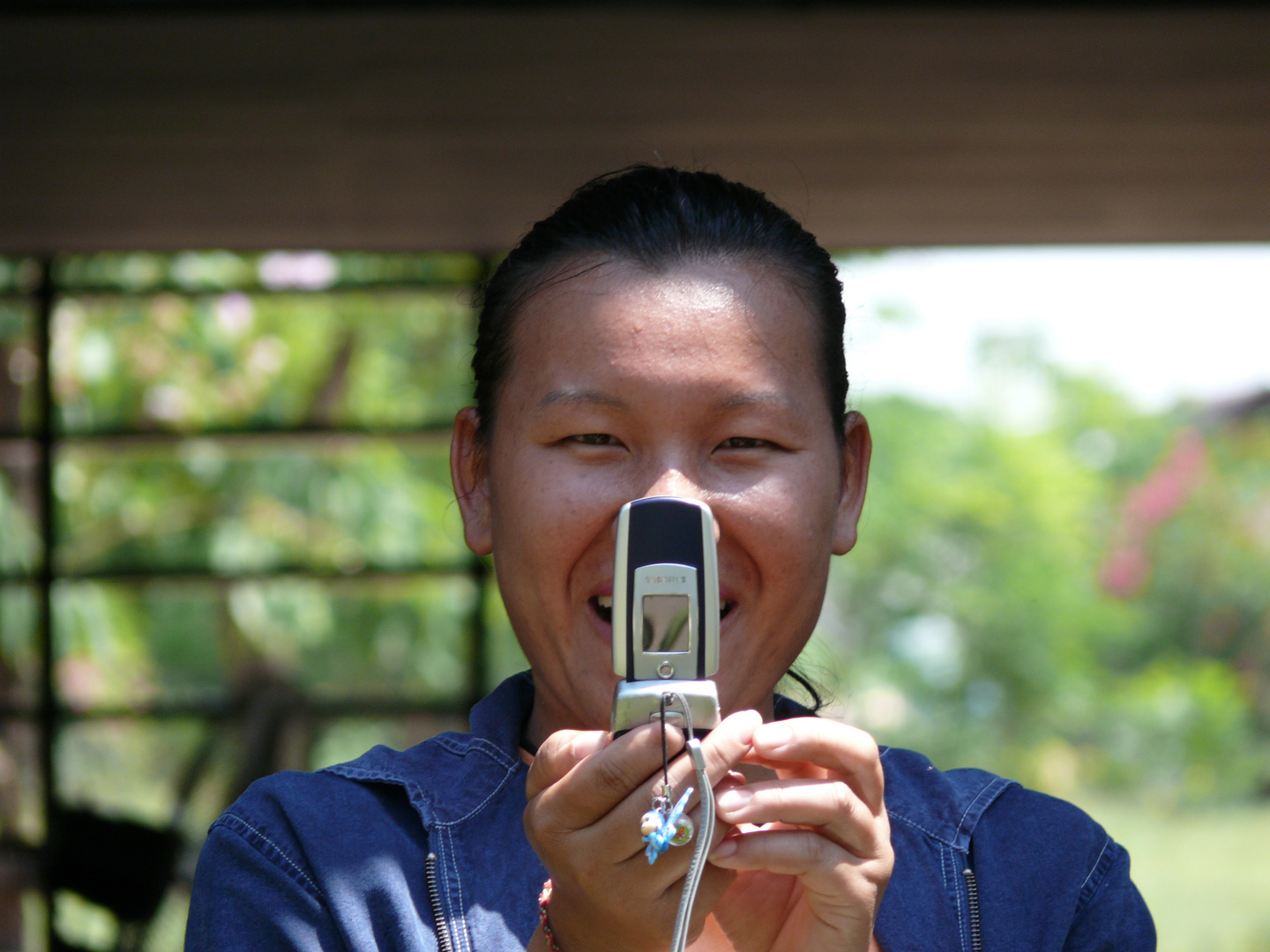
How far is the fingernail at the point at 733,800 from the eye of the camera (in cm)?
92

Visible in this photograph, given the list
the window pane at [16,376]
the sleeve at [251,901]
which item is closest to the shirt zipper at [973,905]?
the sleeve at [251,901]

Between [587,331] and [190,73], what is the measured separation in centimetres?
193

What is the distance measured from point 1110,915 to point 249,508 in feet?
13.2

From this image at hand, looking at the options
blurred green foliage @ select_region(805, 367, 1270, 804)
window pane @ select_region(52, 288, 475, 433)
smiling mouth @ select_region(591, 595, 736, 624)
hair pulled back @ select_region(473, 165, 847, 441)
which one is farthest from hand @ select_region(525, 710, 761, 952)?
blurred green foliage @ select_region(805, 367, 1270, 804)

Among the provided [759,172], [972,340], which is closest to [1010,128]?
[759,172]

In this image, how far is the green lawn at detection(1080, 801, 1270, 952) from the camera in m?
6.77

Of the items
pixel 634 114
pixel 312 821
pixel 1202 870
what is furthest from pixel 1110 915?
pixel 1202 870

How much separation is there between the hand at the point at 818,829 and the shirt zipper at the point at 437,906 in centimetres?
29

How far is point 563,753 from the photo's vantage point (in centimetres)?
96

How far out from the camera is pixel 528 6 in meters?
2.55

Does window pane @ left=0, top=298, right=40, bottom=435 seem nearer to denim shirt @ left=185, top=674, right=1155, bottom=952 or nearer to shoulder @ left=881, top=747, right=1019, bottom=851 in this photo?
denim shirt @ left=185, top=674, right=1155, bottom=952

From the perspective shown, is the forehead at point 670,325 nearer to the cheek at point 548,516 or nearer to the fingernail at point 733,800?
the cheek at point 548,516

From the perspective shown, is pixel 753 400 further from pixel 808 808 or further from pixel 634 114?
pixel 634 114

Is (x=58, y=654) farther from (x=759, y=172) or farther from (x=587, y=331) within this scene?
(x=587, y=331)
